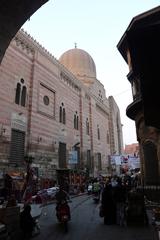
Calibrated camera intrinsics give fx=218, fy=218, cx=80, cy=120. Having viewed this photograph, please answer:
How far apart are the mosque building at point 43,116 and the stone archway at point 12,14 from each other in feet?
34.6

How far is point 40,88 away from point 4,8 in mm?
14688

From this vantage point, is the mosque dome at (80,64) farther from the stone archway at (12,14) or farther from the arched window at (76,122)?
the stone archway at (12,14)

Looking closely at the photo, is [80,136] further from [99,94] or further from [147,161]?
[147,161]

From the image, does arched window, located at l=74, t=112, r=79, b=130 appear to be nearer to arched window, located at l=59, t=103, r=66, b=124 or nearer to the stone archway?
arched window, located at l=59, t=103, r=66, b=124

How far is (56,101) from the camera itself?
1992cm

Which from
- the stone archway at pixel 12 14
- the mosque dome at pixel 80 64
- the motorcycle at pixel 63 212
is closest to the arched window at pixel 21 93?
the motorcycle at pixel 63 212

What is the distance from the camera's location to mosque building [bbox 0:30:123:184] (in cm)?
1437

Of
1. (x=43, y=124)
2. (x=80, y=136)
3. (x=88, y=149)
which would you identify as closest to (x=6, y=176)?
(x=43, y=124)

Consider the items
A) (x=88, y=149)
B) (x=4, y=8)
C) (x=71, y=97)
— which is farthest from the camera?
(x=88, y=149)

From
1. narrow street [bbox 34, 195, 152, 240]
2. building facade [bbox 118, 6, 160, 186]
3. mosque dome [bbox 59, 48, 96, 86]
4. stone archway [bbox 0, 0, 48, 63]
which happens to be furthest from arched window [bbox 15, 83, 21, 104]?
mosque dome [bbox 59, 48, 96, 86]

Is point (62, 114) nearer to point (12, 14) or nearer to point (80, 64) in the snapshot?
point (80, 64)

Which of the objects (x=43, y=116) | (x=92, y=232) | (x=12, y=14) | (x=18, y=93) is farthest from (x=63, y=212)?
(x=43, y=116)

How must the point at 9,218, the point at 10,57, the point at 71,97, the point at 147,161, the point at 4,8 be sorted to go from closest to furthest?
the point at 4,8
the point at 9,218
the point at 147,161
the point at 10,57
the point at 71,97

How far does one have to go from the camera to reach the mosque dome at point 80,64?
33.1m
